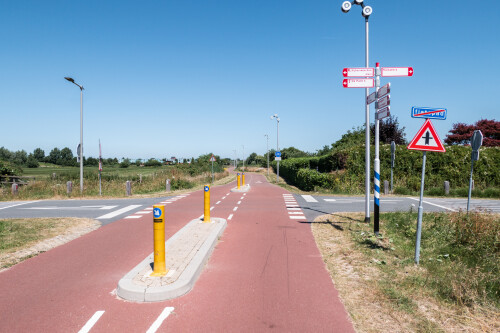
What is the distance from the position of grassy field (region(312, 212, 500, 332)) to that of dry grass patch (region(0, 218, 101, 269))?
20.4ft

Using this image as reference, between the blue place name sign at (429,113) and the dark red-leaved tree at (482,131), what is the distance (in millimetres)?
35507

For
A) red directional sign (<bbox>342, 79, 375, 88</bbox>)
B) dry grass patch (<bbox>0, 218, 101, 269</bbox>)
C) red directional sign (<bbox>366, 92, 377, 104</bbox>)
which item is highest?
red directional sign (<bbox>342, 79, 375, 88</bbox>)

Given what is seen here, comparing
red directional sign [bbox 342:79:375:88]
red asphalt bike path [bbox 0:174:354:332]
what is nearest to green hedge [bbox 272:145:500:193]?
red directional sign [bbox 342:79:375:88]

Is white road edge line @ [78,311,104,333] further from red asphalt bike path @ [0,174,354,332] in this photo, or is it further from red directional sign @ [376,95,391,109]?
red directional sign @ [376,95,391,109]

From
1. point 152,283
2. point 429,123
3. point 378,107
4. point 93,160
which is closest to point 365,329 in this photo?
point 152,283

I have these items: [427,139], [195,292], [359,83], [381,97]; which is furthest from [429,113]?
[195,292]

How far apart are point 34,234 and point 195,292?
19.5 ft

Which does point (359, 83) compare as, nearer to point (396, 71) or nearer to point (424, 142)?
point (396, 71)

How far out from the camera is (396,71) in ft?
23.0

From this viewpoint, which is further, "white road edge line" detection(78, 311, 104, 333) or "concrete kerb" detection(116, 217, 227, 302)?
"concrete kerb" detection(116, 217, 227, 302)

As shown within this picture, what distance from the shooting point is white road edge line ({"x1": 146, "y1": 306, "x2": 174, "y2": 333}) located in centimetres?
326

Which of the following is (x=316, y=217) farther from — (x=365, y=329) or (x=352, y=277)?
(x=365, y=329)

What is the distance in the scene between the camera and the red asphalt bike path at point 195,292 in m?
3.39

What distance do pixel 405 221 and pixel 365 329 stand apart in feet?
20.7
